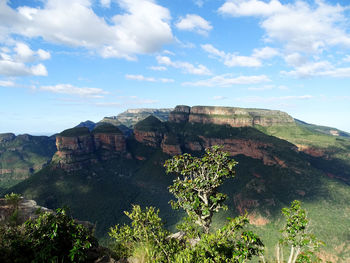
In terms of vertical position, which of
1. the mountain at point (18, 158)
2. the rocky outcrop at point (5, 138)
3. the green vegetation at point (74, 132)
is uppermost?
the green vegetation at point (74, 132)

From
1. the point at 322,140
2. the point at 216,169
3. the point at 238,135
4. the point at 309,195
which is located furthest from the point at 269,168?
the point at 216,169

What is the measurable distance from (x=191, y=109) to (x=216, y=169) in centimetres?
16233

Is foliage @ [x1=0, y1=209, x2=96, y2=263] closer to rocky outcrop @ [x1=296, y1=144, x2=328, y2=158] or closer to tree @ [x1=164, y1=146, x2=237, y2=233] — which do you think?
tree @ [x1=164, y1=146, x2=237, y2=233]

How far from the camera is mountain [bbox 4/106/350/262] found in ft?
269

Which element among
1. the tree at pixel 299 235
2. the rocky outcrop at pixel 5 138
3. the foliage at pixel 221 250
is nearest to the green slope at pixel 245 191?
the foliage at pixel 221 250

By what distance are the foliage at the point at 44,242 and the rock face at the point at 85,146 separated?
124243mm

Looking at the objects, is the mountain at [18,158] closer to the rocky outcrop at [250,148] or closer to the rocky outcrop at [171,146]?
the rocky outcrop at [171,146]

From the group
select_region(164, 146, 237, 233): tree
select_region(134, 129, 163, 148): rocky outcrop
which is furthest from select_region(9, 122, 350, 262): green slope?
select_region(164, 146, 237, 233): tree

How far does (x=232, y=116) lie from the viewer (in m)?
Result: 153

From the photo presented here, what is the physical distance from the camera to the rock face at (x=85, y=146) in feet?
407

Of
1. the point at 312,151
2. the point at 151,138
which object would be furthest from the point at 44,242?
the point at 312,151

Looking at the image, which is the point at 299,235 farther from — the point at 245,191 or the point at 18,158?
the point at 18,158

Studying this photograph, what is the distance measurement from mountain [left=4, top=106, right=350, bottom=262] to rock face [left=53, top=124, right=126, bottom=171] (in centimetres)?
57

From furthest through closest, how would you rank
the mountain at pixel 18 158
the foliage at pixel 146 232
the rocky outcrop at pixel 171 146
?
the mountain at pixel 18 158 < the rocky outcrop at pixel 171 146 < the foliage at pixel 146 232
